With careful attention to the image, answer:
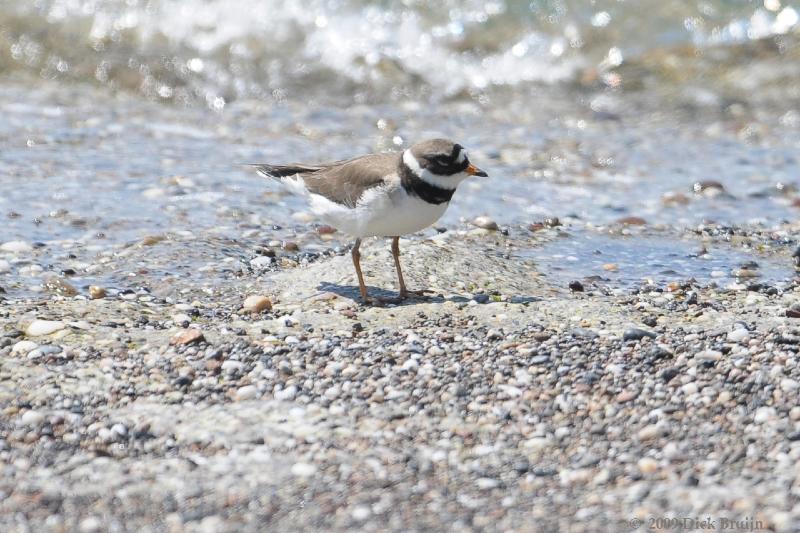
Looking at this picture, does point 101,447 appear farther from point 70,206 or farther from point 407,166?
point 70,206

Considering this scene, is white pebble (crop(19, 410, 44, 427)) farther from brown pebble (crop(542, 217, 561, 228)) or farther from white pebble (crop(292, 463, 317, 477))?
brown pebble (crop(542, 217, 561, 228))

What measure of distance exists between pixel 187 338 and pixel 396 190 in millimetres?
1556

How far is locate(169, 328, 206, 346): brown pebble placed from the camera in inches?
232

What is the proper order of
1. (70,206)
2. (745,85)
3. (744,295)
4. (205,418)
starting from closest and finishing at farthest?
(205,418) < (744,295) < (70,206) < (745,85)

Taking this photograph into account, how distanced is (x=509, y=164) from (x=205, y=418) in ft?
21.9

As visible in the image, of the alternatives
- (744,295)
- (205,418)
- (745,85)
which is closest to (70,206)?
(205,418)

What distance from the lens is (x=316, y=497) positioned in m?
Result: 4.43

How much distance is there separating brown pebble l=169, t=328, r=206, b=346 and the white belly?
133 cm

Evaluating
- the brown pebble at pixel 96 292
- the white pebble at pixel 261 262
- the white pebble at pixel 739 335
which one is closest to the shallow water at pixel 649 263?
the white pebble at pixel 739 335

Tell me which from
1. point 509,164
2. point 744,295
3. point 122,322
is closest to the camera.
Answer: point 122,322

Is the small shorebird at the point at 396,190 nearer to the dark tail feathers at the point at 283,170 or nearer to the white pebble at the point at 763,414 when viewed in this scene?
the dark tail feathers at the point at 283,170

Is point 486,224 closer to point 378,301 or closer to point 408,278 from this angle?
point 408,278

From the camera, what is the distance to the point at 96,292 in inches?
276

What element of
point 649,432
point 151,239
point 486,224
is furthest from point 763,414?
point 151,239
